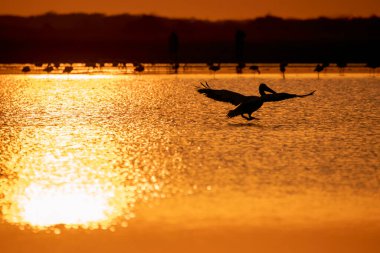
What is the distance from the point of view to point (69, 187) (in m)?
13.6

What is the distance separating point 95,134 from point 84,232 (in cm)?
1364

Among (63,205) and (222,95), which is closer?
(63,205)

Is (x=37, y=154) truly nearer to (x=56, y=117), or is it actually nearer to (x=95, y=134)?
(x=95, y=134)

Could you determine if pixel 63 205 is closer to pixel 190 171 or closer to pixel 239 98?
pixel 190 171

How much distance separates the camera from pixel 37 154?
18562 mm

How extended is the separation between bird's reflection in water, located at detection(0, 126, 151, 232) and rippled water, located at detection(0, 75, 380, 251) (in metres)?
0.02

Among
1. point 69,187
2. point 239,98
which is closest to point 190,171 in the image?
point 69,187

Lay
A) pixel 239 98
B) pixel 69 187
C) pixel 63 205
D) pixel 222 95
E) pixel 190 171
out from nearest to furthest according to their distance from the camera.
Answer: pixel 63 205, pixel 69 187, pixel 190 171, pixel 222 95, pixel 239 98

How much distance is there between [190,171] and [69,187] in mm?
2946

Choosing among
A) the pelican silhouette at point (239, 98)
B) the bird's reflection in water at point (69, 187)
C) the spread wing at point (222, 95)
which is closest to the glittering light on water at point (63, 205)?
the bird's reflection in water at point (69, 187)

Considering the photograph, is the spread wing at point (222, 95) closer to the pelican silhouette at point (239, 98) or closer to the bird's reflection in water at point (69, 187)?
the pelican silhouette at point (239, 98)

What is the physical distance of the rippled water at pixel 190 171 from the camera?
11.4m

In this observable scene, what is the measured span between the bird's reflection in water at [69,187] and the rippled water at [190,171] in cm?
2

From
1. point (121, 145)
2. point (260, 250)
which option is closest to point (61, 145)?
point (121, 145)
